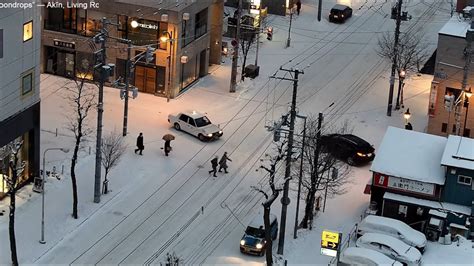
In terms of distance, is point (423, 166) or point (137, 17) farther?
point (137, 17)

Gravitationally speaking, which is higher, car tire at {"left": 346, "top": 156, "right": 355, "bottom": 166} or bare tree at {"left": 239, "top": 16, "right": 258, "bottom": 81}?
bare tree at {"left": 239, "top": 16, "right": 258, "bottom": 81}

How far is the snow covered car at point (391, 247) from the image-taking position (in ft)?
173

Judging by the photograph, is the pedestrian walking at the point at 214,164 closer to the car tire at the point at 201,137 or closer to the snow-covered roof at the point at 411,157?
the car tire at the point at 201,137

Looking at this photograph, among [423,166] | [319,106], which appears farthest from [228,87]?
[423,166]

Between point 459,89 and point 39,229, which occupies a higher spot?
point 459,89

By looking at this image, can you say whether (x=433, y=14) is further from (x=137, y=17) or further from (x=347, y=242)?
(x=347, y=242)

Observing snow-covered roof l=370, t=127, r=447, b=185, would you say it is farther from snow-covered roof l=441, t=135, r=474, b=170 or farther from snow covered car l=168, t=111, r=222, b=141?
snow covered car l=168, t=111, r=222, b=141

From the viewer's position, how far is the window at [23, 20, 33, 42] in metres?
57.5

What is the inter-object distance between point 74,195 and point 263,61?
32067 millimetres

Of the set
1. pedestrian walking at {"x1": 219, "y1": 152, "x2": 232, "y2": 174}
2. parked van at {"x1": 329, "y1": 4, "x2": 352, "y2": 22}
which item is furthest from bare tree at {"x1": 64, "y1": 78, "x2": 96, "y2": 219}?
parked van at {"x1": 329, "y1": 4, "x2": 352, "y2": 22}

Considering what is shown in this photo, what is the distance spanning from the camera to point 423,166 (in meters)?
59.5

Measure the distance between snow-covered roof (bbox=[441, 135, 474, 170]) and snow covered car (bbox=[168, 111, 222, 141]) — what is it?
15472mm

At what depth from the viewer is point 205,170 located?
211 feet

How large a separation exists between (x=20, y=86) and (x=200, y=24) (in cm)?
2329
